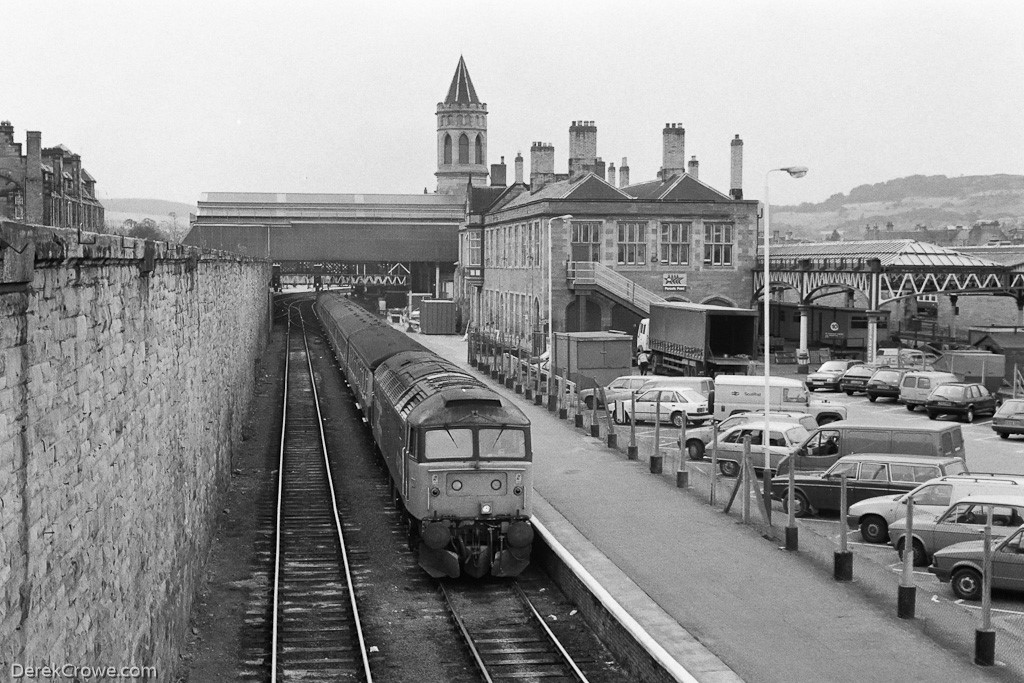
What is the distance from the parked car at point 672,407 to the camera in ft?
117

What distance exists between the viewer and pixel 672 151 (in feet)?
209

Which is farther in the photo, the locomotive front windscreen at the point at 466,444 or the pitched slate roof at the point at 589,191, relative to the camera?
the pitched slate roof at the point at 589,191

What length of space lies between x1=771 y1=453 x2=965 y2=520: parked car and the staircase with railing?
32.8m

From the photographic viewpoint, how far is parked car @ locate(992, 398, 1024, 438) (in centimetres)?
3300

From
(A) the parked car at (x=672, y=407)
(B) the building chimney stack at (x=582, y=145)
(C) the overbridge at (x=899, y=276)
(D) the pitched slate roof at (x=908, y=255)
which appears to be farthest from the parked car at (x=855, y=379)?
(B) the building chimney stack at (x=582, y=145)

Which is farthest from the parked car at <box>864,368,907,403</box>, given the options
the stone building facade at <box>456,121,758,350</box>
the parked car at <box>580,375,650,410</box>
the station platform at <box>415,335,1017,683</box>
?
the station platform at <box>415,335,1017,683</box>

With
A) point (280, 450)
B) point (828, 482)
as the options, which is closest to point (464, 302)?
point (280, 450)

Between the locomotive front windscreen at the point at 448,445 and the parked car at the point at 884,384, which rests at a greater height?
the locomotive front windscreen at the point at 448,445

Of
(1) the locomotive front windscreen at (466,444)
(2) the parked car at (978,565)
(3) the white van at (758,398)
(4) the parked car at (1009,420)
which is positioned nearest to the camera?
(2) the parked car at (978,565)

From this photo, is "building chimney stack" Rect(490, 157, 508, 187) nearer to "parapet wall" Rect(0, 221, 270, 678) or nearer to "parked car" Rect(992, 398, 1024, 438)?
"parked car" Rect(992, 398, 1024, 438)

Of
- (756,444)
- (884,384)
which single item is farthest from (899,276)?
(756,444)

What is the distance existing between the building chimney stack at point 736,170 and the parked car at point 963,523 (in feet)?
140

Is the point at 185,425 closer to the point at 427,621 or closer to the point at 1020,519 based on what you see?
the point at 427,621
